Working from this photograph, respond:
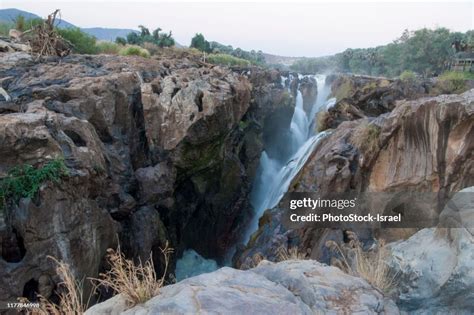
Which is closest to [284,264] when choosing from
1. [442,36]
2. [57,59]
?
[57,59]

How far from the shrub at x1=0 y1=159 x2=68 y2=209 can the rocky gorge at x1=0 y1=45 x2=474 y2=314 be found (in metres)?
0.10

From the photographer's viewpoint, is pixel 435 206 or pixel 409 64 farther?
pixel 409 64

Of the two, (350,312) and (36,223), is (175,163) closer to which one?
(36,223)

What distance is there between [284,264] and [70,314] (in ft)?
6.56

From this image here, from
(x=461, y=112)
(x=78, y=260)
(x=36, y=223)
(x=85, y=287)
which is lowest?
(x=85, y=287)

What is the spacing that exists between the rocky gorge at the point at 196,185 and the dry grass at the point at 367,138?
0.10 feet

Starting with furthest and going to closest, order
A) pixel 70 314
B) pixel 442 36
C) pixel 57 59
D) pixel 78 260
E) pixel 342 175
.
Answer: pixel 442 36
pixel 57 59
pixel 342 175
pixel 78 260
pixel 70 314

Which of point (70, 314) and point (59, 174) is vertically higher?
point (59, 174)

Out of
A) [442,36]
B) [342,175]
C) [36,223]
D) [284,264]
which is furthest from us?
[442,36]

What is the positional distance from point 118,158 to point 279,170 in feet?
32.5

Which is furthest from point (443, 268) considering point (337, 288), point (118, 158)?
point (118, 158)

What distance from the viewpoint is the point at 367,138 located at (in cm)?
748

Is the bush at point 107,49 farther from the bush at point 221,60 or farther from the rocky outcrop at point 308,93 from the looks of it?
the rocky outcrop at point 308,93

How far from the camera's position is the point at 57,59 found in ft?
34.8
